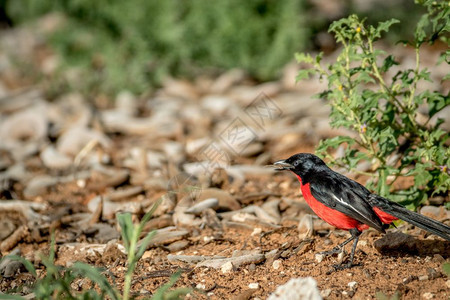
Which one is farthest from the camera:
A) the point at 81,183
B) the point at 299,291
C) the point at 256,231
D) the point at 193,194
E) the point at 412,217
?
the point at 81,183

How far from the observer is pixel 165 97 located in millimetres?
7660

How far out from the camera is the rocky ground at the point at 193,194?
136 inches

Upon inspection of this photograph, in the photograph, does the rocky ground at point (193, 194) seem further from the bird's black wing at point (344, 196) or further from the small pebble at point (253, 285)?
the bird's black wing at point (344, 196)

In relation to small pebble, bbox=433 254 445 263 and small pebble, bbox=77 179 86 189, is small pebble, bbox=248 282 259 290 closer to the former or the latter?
small pebble, bbox=433 254 445 263

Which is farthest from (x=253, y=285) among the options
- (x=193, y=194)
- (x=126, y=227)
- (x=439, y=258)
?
(x=193, y=194)

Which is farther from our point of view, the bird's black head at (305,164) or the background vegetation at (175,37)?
the background vegetation at (175,37)

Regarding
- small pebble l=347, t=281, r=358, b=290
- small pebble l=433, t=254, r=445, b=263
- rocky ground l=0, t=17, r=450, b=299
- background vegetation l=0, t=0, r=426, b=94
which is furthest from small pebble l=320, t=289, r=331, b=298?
background vegetation l=0, t=0, r=426, b=94

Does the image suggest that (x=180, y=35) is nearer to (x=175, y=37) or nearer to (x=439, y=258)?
(x=175, y=37)

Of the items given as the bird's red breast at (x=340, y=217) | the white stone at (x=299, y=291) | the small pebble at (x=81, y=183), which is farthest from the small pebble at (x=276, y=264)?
the small pebble at (x=81, y=183)

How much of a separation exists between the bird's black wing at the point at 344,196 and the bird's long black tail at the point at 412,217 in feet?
0.22

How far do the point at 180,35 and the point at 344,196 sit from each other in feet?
15.2

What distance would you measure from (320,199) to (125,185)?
8.18 feet

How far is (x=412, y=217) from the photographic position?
3.36m

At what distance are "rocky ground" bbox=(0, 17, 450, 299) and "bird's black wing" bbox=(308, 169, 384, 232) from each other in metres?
0.30
